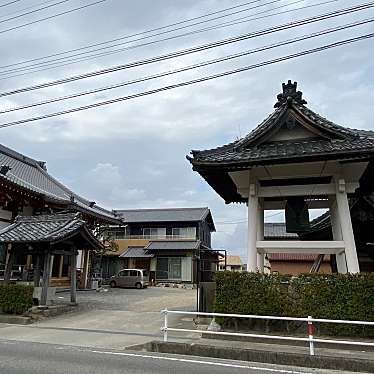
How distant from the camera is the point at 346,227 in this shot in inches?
366

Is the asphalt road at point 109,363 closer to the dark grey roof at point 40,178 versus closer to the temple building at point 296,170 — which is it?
the temple building at point 296,170

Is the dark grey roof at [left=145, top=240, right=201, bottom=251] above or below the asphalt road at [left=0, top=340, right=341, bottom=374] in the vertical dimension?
above

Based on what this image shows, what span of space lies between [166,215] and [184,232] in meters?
3.39

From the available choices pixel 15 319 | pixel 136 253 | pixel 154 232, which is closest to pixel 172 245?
pixel 136 253

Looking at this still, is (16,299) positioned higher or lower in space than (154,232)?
lower

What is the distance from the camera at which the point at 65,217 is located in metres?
15.4

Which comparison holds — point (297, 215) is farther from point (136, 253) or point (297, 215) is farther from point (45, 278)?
point (136, 253)

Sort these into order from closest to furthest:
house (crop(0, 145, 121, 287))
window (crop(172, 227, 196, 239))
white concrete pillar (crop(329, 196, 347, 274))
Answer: white concrete pillar (crop(329, 196, 347, 274)), house (crop(0, 145, 121, 287)), window (crop(172, 227, 196, 239))

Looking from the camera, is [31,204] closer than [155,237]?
Yes

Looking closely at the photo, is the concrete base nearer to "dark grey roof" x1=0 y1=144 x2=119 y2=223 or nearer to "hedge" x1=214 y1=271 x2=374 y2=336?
"hedge" x1=214 y1=271 x2=374 y2=336

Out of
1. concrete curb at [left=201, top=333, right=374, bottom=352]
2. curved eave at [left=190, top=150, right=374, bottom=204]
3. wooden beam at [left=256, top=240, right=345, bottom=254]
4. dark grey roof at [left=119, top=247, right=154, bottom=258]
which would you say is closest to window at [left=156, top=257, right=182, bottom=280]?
dark grey roof at [left=119, top=247, right=154, bottom=258]

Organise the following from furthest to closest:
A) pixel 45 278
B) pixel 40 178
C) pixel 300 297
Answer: pixel 40 178, pixel 45 278, pixel 300 297

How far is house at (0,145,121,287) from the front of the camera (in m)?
17.6

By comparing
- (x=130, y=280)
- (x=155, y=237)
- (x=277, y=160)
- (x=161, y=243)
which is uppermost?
(x=155, y=237)
